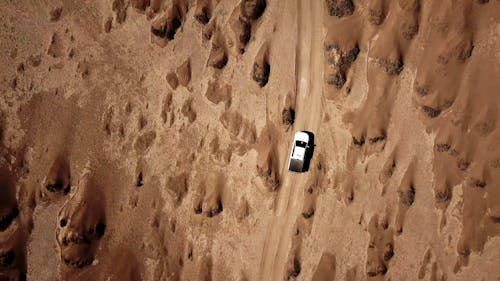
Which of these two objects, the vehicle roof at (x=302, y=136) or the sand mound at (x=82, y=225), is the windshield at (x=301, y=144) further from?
the sand mound at (x=82, y=225)

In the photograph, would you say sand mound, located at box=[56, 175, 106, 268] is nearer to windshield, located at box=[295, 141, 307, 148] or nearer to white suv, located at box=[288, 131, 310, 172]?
white suv, located at box=[288, 131, 310, 172]

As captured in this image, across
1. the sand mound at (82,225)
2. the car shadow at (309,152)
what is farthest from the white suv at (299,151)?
the sand mound at (82,225)

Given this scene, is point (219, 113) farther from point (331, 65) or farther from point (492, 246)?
point (492, 246)

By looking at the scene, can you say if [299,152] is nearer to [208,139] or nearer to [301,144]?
[301,144]

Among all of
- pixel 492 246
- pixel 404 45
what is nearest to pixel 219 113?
pixel 404 45

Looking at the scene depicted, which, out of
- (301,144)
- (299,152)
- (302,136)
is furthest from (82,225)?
(302,136)

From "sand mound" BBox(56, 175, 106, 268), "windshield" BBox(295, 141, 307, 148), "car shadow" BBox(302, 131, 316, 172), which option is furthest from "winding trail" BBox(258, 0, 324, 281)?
"sand mound" BBox(56, 175, 106, 268)
